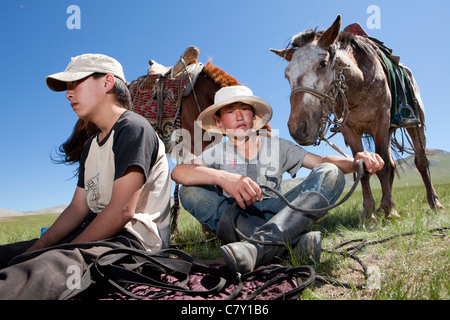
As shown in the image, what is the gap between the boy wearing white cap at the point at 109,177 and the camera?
1.52 m

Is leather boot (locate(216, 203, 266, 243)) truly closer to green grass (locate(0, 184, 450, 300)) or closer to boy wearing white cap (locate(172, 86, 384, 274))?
boy wearing white cap (locate(172, 86, 384, 274))

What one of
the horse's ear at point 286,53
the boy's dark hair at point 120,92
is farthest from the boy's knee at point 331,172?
the horse's ear at point 286,53

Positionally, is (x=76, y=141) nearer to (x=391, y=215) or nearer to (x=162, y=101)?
(x=162, y=101)

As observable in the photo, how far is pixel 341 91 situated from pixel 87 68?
2.59 m

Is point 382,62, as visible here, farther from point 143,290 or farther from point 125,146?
point 143,290

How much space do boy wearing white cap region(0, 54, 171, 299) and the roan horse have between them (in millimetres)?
1676

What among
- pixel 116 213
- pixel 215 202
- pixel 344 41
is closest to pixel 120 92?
pixel 116 213

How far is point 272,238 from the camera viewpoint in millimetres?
1714

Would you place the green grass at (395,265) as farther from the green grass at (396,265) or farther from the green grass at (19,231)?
the green grass at (19,231)
